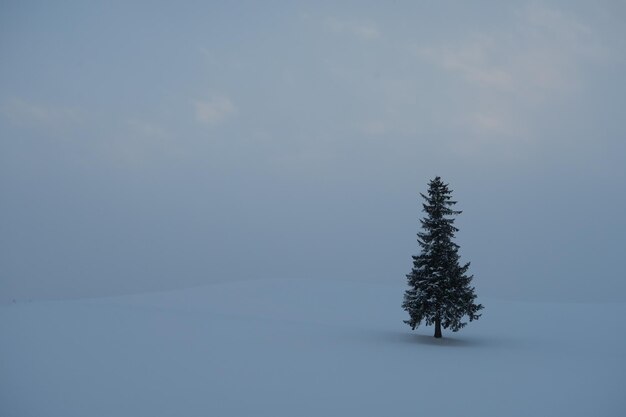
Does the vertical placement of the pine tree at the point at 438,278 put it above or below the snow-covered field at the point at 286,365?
above

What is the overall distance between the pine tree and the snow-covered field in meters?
1.59

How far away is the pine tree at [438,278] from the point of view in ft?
92.2

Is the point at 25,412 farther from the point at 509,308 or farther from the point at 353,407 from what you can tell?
the point at 509,308

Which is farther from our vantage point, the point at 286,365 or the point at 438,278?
the point at 438,278

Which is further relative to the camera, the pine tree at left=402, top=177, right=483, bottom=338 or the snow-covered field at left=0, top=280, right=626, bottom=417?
the pine tree at left=402, top=177, right=483, bottom=338

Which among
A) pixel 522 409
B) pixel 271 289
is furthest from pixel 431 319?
pixel 271 289

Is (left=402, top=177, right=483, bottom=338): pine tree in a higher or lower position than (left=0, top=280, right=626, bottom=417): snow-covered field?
higher

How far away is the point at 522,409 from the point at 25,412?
13.9m

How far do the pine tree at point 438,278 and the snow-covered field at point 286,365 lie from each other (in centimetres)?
159

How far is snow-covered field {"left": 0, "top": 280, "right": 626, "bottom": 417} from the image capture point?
1351cm

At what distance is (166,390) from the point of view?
14.6 metres

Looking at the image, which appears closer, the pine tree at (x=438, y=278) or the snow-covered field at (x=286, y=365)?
the snow-covered field at (x=286, y=365)

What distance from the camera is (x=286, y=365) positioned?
18500 mm

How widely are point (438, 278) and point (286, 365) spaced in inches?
529
